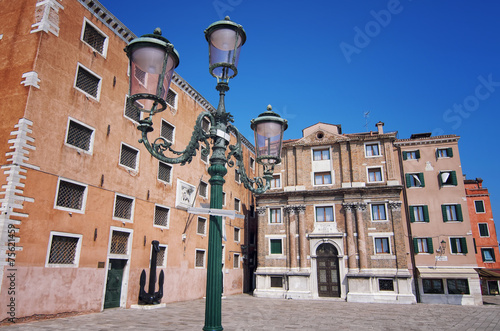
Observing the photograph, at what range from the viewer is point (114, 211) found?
49.4 ft

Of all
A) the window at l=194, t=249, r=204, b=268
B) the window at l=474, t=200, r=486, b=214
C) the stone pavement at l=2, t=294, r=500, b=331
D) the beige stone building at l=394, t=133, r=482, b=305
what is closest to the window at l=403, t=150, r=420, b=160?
the beige stone building at l=394, t=133, r=482, b=305

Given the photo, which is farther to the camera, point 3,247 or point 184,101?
point 184,101

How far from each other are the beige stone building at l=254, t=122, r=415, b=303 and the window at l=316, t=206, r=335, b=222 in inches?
3.1

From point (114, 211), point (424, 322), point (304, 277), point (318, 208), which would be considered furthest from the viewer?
point (318, 208)

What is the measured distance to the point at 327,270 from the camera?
81.6 ft

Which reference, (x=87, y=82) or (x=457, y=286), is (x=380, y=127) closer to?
(x=457, y=286)

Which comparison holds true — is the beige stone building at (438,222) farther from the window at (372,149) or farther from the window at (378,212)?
the window at (378,212)

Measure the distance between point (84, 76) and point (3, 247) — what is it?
25.3 ft

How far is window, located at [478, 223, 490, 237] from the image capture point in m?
32.9

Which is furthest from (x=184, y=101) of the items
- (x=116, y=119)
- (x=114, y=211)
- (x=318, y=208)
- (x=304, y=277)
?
(x=304, y=277)

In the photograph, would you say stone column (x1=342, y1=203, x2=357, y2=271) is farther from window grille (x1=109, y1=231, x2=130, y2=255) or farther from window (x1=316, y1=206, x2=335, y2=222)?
window grille (x1=109, y1=231, x2=130, y2=255)

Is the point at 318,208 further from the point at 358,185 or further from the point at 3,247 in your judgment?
the point at 3,247

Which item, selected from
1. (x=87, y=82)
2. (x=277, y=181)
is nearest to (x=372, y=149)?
(x=277, y=181)

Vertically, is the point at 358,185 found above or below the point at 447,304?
above
